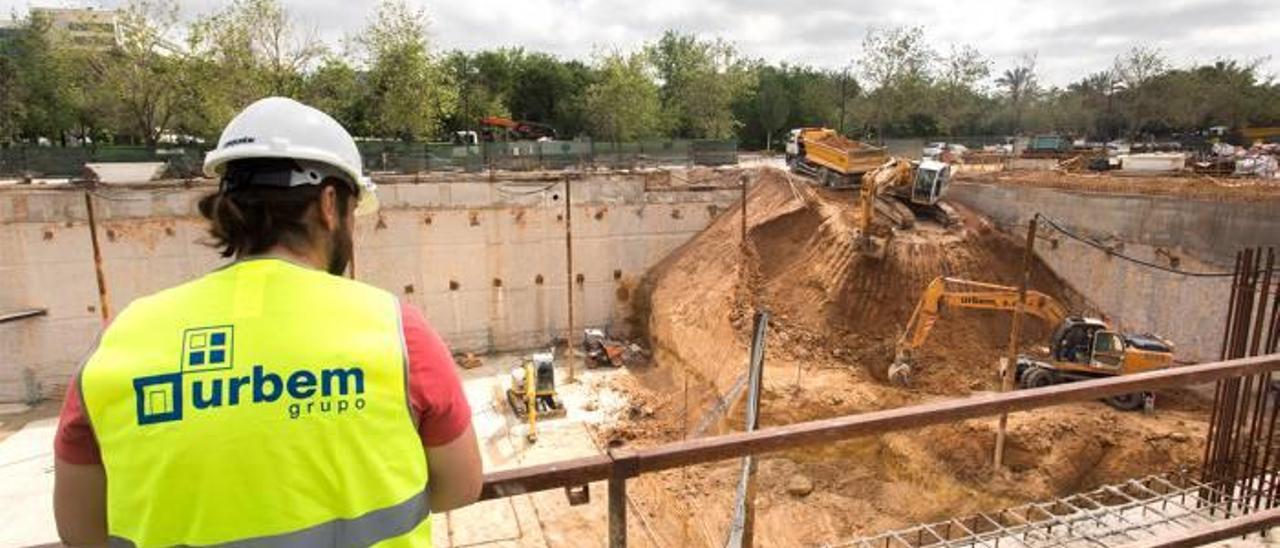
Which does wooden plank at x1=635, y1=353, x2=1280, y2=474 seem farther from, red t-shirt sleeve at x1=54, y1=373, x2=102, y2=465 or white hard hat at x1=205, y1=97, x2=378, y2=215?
red t-shirt sleeve at x1=54, y1=373, x2=102, y2=465

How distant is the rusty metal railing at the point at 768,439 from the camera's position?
187cm

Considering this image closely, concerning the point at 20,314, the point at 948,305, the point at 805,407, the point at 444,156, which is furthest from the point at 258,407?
the point at 444,156

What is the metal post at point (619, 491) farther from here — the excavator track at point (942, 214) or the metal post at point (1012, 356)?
the excavator track at point (942, 214)

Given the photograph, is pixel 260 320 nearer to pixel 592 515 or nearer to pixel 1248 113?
pixel 592 515

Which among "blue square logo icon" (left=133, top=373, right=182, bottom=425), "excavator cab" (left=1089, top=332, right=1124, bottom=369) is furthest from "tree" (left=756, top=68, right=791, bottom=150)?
"blue square logo icon" (left=133, top=373, right=182, bottom=425)

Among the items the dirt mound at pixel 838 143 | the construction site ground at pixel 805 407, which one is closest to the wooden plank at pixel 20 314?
the construction site ground at pixel 805 407

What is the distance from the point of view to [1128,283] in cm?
1371

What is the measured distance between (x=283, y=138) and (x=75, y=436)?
0.59 m

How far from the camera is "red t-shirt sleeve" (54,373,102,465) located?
3.72ft

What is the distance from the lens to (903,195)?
55.9 ft

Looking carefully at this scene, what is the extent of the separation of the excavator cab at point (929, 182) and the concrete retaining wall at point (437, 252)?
5638mm

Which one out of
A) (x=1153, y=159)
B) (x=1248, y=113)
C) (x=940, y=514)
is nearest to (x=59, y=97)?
(x=940, y=514)

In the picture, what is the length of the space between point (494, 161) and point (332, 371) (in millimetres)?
22478

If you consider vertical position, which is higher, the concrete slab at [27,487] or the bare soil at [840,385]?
the bare soil at [840,385]
